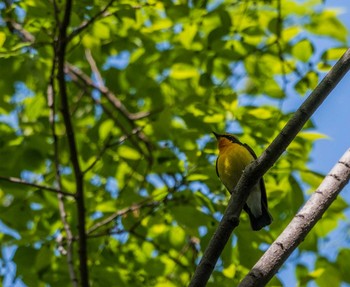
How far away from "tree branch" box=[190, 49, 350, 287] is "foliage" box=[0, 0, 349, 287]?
1.26 metres

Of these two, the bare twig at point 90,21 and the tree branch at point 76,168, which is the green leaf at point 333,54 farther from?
the tree branch at point 76,168

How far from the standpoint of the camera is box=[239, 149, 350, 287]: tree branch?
252 centimetres

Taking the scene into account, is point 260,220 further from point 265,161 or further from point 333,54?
point 265,161

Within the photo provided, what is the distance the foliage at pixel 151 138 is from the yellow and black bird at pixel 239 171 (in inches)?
2.8

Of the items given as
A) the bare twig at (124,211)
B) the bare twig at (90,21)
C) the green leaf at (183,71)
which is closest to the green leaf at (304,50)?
the green leaf at (183,71)

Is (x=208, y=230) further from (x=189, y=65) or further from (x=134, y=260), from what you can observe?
(x=189, y=65)

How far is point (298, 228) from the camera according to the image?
8.54 feet

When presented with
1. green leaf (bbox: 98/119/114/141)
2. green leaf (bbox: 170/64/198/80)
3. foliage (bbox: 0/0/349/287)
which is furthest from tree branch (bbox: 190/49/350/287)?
green leaf (bbox: 170/64/198/80)

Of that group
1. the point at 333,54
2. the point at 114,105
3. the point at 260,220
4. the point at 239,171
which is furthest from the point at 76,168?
the point at 333,54

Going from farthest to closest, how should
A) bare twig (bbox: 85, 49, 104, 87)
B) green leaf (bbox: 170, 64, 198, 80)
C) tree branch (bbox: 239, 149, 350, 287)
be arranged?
bare twig (bbox: 85, 49, 104, 87), green leaf (bbox: 170, 64, 198, 80), tree branch (bbox: 239, 149, 350, 287)

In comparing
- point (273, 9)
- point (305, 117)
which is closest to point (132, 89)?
point (273, 9)

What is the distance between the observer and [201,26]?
5418 millimetres

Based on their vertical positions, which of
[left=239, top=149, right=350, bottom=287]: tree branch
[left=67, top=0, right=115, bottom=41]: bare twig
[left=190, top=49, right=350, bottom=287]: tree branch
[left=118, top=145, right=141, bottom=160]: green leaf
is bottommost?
[left=239, top=149, right=350, bottom=287]: tree branch

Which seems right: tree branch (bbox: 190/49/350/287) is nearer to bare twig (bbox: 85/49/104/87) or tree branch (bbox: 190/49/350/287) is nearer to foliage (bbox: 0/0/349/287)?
foliage (bbox: 0/0/349/287)
